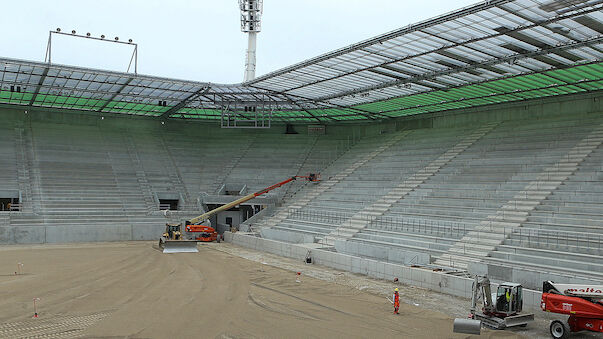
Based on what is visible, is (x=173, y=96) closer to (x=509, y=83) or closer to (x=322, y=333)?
(x=509, y=83)

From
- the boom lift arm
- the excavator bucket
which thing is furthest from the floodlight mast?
the excavator bucket

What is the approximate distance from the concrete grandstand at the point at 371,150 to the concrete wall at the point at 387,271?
169 millimetres

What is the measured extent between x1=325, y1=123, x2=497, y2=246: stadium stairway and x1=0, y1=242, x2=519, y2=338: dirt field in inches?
253

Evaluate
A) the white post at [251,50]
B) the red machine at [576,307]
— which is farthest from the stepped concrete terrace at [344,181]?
the red machine at [576,307]

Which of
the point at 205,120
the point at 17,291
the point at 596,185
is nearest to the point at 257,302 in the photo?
the point at 17,291

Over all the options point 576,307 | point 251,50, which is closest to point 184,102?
point 251,50

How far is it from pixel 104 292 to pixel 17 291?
2.98 m

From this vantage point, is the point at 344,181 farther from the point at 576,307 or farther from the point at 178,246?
the point at 576,307

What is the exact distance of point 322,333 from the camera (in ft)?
44.4

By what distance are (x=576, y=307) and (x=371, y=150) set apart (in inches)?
1238

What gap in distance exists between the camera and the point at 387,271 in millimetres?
22047

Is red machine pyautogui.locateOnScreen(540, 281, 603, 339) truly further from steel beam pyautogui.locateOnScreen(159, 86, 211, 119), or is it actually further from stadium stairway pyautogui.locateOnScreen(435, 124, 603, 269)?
steel beam pyautogui.locateOnScreen(159, 86, 211, 119)

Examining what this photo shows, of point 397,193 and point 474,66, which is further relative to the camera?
point 397,193

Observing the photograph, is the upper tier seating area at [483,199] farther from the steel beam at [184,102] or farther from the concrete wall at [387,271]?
the steel beam at [184,102]
